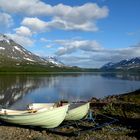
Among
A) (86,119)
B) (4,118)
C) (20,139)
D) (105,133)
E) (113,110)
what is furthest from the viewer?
(113,110)

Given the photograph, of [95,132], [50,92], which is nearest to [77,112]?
[95,132]

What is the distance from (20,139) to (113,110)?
14.8 m

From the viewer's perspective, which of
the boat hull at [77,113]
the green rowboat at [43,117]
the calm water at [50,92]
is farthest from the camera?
the calm water at [50,92]

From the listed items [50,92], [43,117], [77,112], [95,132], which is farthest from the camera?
[50,92]

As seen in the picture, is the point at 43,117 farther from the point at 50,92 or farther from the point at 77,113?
the point at 50,92

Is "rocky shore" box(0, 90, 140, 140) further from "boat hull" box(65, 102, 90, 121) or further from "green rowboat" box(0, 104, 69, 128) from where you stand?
"boat hull" box(65, 102, 90, 121)

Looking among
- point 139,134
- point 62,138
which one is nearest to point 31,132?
point 62,138

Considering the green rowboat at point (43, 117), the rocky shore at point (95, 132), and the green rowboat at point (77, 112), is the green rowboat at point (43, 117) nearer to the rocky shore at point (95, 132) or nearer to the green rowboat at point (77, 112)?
the rocky shore at point (95, 132)

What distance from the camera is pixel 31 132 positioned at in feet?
83.5

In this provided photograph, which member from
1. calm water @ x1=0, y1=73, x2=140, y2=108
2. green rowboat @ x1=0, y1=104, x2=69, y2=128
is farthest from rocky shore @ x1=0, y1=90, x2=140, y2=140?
calm water @ x1=0, y1=73, x2=140, y2=108

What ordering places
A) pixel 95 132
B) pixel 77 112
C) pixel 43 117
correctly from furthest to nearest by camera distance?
pixel 77 112
pixel 43 117
pixel 95 132

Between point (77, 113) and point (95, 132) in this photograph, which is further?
point (77, 113)

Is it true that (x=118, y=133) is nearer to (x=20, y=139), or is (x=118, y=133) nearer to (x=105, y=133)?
(x=105, y=133)

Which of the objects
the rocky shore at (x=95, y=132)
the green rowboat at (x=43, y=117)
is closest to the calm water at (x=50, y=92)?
the rocky shore at (x=95, y=132)
